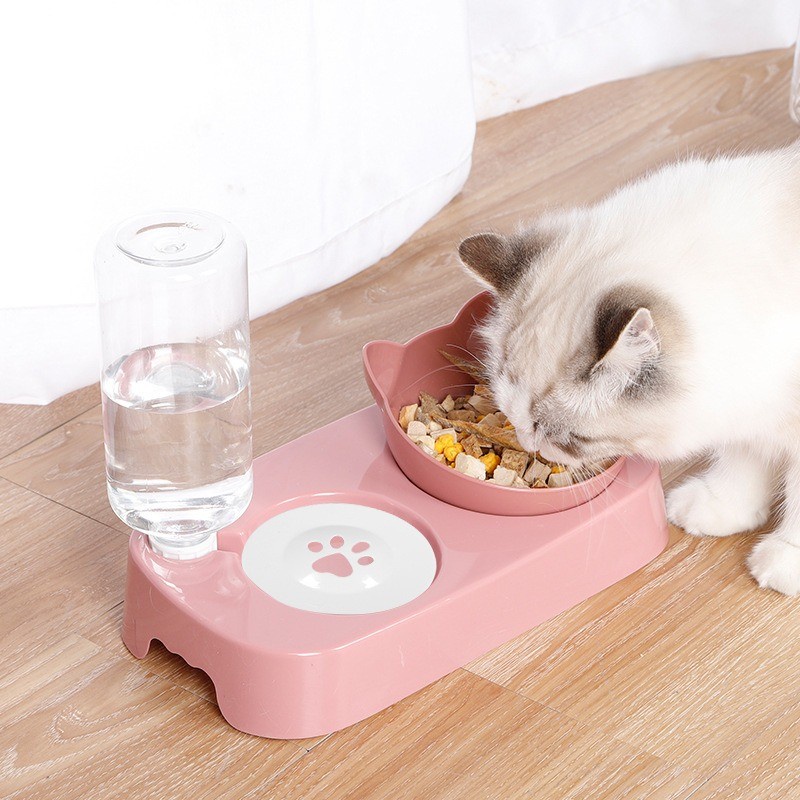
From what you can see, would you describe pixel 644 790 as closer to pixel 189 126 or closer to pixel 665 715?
pixel 665 715

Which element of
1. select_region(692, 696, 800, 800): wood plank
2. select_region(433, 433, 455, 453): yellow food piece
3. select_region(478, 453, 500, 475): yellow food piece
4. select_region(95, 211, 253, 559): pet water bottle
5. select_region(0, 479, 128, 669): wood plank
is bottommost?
select_region(0, 479, 128, 669): wood plank

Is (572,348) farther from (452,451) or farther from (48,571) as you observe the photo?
(48,571)

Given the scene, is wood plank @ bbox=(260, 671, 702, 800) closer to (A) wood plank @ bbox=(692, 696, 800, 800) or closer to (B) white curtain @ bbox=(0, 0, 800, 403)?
(A) wood plank @ bbox=(692, 696, 800, 800)

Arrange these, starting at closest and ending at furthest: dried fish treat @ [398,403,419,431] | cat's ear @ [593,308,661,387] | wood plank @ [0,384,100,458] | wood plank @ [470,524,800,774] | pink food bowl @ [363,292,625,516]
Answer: cat's ear @ [593,308,661,387]
wood plank @ [470,524,800,774]
pink food bowl @ [363,292,625,516]
dried fish treat @ [398,403,419,431]
wood plank @ [0,384,100,458]

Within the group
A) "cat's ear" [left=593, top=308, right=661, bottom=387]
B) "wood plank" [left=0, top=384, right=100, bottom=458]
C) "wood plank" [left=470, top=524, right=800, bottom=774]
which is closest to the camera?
"cat's ear" [left=593, top=308, right=661, bottom=387]

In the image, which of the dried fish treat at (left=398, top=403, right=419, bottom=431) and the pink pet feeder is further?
the dried fish treat at (left=398, top=403, right=419, bottom=431)

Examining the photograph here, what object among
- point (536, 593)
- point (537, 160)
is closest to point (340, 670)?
point (536, 593)

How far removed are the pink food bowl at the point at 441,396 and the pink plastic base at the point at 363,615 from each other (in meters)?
0.01

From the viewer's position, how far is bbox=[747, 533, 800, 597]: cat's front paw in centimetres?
130

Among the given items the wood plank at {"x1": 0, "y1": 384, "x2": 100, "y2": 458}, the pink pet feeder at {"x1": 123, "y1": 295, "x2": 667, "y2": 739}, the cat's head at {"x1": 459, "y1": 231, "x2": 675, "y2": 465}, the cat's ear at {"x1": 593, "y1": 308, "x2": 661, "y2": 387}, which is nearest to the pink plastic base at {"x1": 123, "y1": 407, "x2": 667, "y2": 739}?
the pink pet feeder at {"x1": 123, "y1": 295, "x2": 667, "y2": 739}

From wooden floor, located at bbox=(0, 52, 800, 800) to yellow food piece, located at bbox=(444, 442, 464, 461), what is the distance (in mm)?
210

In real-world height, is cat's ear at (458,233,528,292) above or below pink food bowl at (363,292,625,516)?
above

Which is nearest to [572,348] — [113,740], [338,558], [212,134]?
[338,558]

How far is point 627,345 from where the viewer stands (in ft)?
3.46
